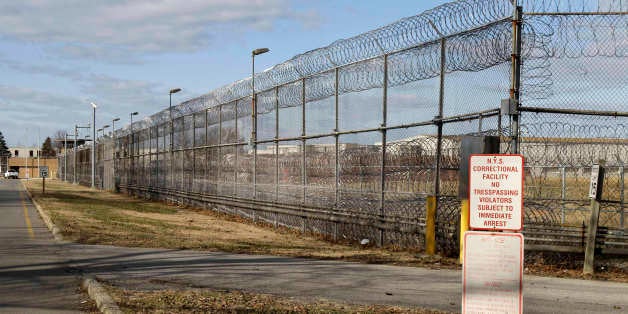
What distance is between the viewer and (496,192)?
5.68 metres

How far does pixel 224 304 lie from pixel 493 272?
379cm

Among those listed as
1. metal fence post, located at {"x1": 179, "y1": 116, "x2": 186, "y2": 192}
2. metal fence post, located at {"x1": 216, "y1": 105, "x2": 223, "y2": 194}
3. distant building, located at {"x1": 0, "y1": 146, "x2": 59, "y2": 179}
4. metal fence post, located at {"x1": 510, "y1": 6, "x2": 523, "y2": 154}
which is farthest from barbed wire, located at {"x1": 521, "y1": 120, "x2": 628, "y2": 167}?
distant building, located at {"x1": 0, "y1": 146, "x2": 59, "y2": 179}

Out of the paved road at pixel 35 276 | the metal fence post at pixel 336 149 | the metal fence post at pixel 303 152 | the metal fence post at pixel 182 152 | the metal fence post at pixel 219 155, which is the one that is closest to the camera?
the paved road at pixel 35 276

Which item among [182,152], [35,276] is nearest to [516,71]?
[35,276]

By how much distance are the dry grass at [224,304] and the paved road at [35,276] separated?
30.0 inches

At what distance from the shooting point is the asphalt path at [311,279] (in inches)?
360

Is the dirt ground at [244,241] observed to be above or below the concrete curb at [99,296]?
below

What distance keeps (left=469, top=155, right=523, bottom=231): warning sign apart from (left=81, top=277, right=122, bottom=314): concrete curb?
4.24 meters

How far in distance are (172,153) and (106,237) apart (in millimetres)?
18661

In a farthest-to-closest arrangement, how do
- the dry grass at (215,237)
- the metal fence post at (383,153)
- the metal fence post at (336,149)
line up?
the metal fence post at (336,149) → the metal fence post at (383,153) → the dry grass at (215,237)

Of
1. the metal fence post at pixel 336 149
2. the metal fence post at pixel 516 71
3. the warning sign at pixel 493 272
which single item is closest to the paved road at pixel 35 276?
the warning sign at pixel 493 272

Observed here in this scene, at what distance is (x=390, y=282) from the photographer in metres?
10.5

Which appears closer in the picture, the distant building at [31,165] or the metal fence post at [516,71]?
the metal fence post at [516,71]

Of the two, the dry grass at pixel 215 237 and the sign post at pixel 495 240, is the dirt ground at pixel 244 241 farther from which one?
the sign post at pixel 495 240
